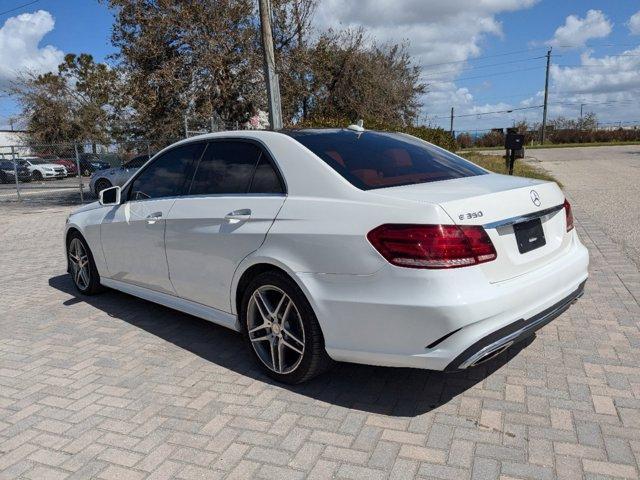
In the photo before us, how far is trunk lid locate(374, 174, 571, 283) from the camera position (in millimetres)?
2732

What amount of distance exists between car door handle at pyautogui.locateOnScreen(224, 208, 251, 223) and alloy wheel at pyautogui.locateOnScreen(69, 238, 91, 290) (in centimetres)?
265

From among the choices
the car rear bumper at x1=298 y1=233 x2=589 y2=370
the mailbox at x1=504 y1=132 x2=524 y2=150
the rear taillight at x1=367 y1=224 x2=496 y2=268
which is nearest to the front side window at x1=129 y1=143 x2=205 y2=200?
the car rear bumper at x1=298 y1=233 x2=589 y2=370

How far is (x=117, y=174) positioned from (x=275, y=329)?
46.4 feet

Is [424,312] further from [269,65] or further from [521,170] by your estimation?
[521,170]

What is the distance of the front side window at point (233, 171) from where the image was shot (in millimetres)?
3496

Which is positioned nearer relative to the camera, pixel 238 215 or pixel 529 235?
pixel 529 235

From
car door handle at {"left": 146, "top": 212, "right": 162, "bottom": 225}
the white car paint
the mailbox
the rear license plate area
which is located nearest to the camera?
the rear license plate area

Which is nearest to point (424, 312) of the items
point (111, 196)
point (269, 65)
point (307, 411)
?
point (307, 411)

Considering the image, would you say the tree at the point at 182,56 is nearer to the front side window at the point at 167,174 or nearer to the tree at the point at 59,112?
the front side window at the point at 167,174

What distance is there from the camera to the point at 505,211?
2.86 meters

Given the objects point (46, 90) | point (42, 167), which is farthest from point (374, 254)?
point (46, 90)

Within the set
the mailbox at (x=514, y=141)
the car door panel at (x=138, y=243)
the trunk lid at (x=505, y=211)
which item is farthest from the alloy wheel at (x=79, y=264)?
the mailbox at (x=514, y=141)

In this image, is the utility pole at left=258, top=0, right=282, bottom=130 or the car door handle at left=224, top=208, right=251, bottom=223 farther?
the utility pole at left=258, top=0, right=282, bottom=130

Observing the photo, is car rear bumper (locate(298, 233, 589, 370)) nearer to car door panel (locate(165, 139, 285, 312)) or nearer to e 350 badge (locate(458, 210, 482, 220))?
e 350 badge (locate(458, 210, 482, 220))
